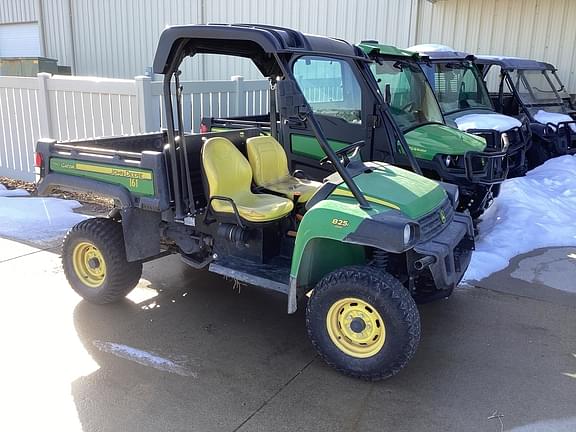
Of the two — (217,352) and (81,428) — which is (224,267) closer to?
(217,352)

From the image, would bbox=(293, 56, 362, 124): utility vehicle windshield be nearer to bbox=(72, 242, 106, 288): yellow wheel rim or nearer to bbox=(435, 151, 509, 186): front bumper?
bbox=(435, 151, 509, 186): front bumper

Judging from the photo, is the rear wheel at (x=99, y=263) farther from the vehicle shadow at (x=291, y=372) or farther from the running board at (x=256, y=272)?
the running board at (x=256, y=272)

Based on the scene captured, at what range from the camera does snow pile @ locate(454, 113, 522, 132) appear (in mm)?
7680

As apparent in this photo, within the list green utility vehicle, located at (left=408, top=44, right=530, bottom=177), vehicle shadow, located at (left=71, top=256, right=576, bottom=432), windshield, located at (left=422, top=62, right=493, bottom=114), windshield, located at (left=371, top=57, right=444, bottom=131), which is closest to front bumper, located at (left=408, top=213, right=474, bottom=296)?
vehicle shadow, located at (left=71, top=256, right=576, bottom=432)

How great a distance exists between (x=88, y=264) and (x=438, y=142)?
12.3 ft

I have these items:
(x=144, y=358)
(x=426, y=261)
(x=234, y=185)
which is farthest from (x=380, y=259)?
(x=144, y=358)

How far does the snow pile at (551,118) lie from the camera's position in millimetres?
9006

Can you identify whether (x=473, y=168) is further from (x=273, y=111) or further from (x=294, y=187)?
(x=294, y=187)

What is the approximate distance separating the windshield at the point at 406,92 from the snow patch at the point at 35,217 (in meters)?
3.91

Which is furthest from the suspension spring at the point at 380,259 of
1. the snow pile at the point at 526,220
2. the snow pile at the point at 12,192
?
the snow pile at the point at 12,192

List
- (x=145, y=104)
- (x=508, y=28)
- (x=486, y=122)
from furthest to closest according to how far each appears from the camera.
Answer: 1. (x=508, y=28)
2. (x=486, y=122)
3. (x=145, y=104)

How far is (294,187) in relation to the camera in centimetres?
435

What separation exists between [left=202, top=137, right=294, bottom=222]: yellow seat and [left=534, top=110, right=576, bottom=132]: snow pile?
6.71m

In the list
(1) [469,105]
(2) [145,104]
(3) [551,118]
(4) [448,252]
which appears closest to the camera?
(4) [448,252]
